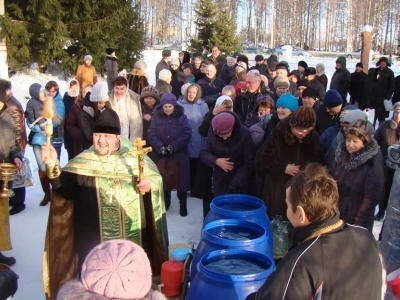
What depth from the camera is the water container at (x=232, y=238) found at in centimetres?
274

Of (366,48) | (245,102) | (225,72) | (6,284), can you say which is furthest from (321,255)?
(366,48)

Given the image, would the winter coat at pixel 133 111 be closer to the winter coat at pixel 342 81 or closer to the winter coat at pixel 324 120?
the winter coat at pixel 324 120

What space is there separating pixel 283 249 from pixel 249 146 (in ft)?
4.21

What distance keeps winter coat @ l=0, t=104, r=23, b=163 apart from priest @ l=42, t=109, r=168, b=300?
1357mm

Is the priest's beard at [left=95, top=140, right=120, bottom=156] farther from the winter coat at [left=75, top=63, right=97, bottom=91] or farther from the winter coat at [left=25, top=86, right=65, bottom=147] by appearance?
the winter coat at [left=75, top=63, right=97, bottom=91]

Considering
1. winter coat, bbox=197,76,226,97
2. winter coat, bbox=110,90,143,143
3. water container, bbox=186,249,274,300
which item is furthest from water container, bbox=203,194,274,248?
winter coat, bbox=197,76,226,97

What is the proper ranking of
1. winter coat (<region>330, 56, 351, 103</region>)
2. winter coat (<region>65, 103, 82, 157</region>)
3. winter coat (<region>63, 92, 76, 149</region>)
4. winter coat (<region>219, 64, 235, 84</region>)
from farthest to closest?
winter coat (<region>330, 56, 351, 103</region>), winter coat (<region>219, 64, 235, 84</region>), winter coat (<region>63, 92, 76, 149</region>), winter coat (<region>65, 103, 82, 157</region>)

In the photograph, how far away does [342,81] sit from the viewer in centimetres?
1163

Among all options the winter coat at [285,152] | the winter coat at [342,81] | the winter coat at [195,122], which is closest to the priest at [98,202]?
the winter coat at [285,152]

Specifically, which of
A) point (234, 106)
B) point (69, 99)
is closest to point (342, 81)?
point (234, 106)

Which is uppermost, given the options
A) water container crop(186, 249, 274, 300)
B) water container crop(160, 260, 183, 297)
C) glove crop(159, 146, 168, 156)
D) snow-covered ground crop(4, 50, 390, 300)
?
glove crop(159, 146, 168, 156)

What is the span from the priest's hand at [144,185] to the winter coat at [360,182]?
60.5 inches

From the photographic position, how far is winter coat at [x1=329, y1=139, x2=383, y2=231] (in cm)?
352

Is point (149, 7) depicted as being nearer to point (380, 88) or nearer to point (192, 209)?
point (380, 88)
